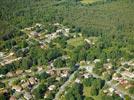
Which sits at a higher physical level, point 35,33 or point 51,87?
point 35,33

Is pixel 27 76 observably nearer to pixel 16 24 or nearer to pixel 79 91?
pixel 79 91

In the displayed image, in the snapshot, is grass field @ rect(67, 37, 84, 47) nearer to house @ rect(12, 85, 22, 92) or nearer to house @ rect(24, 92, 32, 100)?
house @ rect(12, 85, 22, 92)

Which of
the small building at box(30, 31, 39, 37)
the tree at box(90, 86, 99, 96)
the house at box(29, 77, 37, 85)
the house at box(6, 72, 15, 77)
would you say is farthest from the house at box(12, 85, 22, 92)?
the small building at box(30, 31, 39, 37)

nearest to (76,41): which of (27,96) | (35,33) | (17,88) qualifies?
(35,33)

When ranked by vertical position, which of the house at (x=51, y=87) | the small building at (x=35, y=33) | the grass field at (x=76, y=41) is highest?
the small building at (x=35, y=33)

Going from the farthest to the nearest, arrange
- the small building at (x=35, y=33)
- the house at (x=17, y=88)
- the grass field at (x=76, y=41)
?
1. the small building at (x=35, y=33)
2. the grass field at (x=76, y=41)
3. the house at (x=17, y=88)

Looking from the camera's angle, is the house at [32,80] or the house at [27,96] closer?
the house at [27,96]

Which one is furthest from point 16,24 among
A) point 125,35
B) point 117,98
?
point 117,98

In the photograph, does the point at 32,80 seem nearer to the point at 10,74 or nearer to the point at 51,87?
the point at 51,87

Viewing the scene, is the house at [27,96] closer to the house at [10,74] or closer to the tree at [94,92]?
the house at [10,74]

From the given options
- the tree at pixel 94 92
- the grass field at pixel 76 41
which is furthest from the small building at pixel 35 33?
the tree at pixel 94 92

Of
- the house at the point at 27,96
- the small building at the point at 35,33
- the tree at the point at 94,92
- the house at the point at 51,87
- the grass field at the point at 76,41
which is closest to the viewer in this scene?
the house at the point at 27,96

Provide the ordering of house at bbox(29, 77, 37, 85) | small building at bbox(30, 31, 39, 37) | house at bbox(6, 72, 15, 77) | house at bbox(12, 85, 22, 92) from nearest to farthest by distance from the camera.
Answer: house at bbox(12, 85, 22, 92)
house at bbox(29, 77, 37, 85)
house at bbox(6, 72, 15, 77)
small building at bbox(30, 31, 39, 37)
